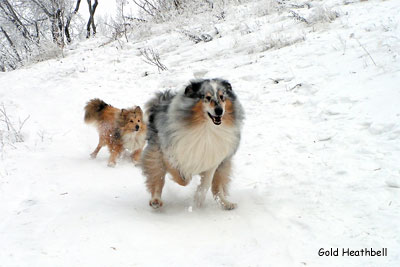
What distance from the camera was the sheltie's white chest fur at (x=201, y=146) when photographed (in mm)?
3393

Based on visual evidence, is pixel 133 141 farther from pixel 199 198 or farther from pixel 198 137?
pixel 198 137

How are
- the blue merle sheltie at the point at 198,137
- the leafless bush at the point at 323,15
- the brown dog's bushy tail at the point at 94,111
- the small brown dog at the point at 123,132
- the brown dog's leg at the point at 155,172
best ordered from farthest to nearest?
the leafless bush at the point at 323,15, the brown dog's bushy tail at the point at 94,111, the small brown dog at the point at 123,132, the brown dog's leg at the point at 155,172, the blue merle sheltie at the point at 198,137

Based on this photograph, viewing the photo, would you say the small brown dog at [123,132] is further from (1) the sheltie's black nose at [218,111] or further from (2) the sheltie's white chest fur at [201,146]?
(1) the sheltie's black nose at [218,111]

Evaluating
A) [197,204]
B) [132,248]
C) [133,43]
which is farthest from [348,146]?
[133,43]

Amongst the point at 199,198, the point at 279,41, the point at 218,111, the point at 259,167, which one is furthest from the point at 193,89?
the point at 279,41

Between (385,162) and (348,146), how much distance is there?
2.03 ft

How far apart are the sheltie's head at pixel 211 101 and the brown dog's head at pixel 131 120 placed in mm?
2743

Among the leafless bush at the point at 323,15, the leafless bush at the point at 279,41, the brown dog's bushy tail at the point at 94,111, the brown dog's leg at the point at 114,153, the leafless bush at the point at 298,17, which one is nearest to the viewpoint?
the brown dog's leg at the point at 114,153

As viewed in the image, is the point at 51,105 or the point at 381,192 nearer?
the point at 381,192

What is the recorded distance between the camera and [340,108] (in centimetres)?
497

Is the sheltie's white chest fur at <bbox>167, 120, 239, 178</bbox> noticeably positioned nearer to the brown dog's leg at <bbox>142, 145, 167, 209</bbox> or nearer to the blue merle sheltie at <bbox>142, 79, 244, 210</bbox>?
the blue merle sheltie at <bbox>142, 79, 244, 210</bbox>

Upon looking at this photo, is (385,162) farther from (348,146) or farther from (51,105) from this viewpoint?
(51,105)

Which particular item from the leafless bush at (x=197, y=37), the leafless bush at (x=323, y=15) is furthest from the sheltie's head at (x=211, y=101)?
the leafless bush at (x=197, y=37)

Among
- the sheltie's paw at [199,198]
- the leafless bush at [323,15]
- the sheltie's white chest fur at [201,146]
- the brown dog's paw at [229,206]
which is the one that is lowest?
the brown dog's paw at [229,206]
